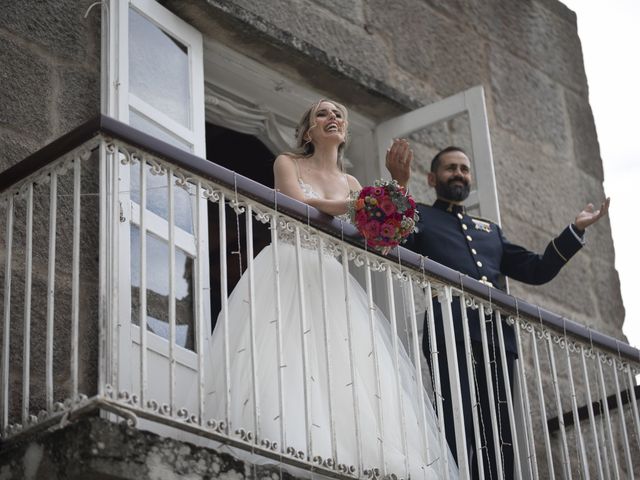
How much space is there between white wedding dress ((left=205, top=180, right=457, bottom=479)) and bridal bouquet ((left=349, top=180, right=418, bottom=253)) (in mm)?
208

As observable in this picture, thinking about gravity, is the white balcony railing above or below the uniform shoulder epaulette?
below

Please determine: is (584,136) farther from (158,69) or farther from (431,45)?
(158,69)

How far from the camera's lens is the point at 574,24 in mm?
9164

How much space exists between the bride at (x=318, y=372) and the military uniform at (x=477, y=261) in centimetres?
Result: 34

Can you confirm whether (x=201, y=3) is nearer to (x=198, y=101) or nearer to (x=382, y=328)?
(x=198, y=101)

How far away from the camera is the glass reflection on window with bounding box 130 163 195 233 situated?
578 cm

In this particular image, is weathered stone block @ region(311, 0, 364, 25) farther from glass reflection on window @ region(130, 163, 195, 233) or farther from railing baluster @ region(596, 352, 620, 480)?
railing baluster @ region(596, 352, 620, 480)

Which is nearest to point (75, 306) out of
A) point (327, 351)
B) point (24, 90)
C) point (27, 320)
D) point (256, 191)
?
point (27, 320)

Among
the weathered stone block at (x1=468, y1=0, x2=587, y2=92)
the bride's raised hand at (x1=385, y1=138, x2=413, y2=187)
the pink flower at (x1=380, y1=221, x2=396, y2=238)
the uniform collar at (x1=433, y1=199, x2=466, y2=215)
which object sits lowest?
the pink flower at (x1=380, y1=221, x2=396, y2=238)

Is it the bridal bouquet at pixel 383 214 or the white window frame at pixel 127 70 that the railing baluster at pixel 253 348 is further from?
the white window frame at pixel 127 70

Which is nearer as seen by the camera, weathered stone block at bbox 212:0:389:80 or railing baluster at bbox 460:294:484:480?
railing baluster at bbox 460:294:484:480

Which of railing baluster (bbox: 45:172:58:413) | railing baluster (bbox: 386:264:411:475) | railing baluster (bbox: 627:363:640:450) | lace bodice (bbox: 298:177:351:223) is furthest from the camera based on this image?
railing baluster (bbox: 627:363:640:450)

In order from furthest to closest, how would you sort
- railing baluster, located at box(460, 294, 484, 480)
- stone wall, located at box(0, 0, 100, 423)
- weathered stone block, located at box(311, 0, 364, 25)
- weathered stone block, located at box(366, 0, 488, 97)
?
weathered stone block, located at box(366, 0, 488, 97) → weathered stone block, located at box(311, 0, 364, 25) → railing baluster, located at box(460, 294, 484, 480) → stone wall, located at box(0, 0, 100, 423)

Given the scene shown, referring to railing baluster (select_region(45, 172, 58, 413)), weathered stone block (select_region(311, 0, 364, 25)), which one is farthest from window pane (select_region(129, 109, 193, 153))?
weathered stone block (select_region(311, 0, 364, 25))
